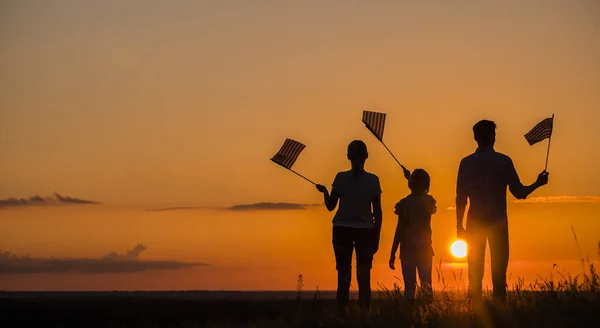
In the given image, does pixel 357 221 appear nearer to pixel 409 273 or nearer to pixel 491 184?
pixel 491 184

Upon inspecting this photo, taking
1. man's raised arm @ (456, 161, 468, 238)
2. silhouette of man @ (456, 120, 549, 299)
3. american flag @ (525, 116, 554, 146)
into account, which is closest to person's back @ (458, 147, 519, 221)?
silhouette of man @ (456, 120, 549, 299)

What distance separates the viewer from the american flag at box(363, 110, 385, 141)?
54.5 ft

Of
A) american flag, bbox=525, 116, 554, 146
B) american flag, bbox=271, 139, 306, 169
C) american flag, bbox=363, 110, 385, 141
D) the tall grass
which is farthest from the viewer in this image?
american flag, bbox=363, 110, 385, 141

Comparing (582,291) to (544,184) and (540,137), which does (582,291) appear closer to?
(544,184)

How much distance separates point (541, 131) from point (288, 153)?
3.93 meters

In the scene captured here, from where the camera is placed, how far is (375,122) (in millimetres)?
16656

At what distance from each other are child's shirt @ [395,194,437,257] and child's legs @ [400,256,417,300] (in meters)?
0.09

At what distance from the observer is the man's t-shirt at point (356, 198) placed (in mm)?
13516

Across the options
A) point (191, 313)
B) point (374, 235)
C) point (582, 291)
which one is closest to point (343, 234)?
point (374, 235)

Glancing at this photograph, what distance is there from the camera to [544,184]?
1270 cm

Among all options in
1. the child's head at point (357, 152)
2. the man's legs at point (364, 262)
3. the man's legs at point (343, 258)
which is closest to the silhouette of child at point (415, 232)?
the man's legs at point (364, 262)

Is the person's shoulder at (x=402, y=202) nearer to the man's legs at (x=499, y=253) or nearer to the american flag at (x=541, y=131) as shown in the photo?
the american flag at (x=541, y=131)

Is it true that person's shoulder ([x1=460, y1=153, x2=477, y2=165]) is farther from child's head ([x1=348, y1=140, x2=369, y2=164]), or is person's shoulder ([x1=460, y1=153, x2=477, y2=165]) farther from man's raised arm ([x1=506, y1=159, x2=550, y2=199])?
child's head ([x1=348, y1=140, x2=369, y2=164])

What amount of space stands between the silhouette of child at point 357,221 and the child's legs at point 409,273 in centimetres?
150
